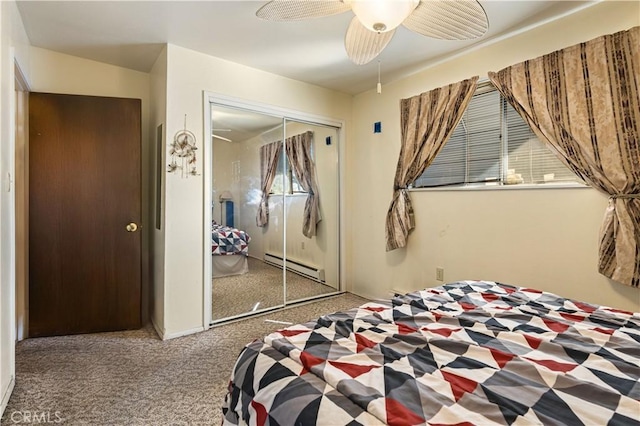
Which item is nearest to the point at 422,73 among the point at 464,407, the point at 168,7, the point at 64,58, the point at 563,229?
the point at 563,229

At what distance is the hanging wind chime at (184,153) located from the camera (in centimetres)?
271

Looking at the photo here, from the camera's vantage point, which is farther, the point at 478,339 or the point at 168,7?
the point at 168,7

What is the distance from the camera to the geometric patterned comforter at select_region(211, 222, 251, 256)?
10.1 ft

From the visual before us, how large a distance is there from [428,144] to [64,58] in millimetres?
3317

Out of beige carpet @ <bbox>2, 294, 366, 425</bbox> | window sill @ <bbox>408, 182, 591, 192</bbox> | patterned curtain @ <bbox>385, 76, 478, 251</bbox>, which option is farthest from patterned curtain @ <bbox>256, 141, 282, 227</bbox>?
window sill @ <bbox>408, 182, 591, 192</bbox>

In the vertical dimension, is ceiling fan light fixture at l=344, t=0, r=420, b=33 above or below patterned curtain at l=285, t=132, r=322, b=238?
above

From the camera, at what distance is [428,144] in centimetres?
302

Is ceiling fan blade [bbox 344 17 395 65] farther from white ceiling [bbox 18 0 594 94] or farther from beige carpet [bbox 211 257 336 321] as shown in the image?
beige carpet [bbox 211 257 336 321]

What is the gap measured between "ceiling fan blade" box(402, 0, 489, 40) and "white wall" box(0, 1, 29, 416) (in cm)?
220

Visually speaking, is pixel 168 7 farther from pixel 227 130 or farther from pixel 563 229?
pixel 563 229

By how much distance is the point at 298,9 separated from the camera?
1.61 meters

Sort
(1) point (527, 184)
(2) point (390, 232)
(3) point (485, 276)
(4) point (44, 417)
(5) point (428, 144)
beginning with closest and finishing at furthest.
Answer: (4) point (44, 417) < (1) point (527, 184) < (3) point (485, 276) < (5) point (428, 144) < (2) point (390, 232)

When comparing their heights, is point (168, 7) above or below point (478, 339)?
above

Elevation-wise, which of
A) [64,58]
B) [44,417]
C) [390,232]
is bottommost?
[44,417]
